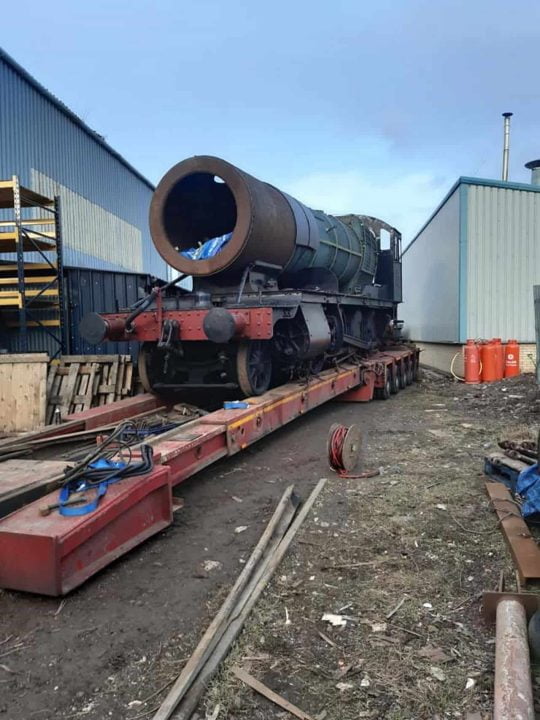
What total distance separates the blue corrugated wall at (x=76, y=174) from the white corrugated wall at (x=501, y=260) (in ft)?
32.6

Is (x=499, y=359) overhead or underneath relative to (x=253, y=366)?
underneath

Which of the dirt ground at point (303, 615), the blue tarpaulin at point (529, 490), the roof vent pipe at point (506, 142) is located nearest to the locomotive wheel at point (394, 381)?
the dirt ground at point (303, 615)

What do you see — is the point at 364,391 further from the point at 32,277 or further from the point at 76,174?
the point at 76,174

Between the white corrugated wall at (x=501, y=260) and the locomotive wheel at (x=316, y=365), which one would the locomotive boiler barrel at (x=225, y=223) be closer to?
the locomotive wheel at (x=316, y=365)

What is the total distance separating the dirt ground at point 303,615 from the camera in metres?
2.25

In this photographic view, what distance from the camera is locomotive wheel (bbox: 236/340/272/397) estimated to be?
245 inches

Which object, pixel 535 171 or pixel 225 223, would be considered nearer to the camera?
pixel 225 223

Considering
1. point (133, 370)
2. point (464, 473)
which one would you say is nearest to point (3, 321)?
point (133, 370)

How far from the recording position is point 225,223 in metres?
7.62

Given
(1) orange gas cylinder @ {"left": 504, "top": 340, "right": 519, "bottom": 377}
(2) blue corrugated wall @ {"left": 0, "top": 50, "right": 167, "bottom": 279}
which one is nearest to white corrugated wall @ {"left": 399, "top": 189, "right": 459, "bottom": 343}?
(1) orange gas cylinder @ {"left": 504, "top": 340, "right": 519, "bottom": 377}

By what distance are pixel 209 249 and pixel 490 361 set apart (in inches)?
339

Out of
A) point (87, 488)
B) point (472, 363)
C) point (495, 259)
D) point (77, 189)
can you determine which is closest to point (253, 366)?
point (87, 488)

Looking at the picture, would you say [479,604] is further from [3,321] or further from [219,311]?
[3,321]

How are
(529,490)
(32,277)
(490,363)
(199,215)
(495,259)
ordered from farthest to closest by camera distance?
(495,259), (490,363), (32,277), (199,215), (529,490)
